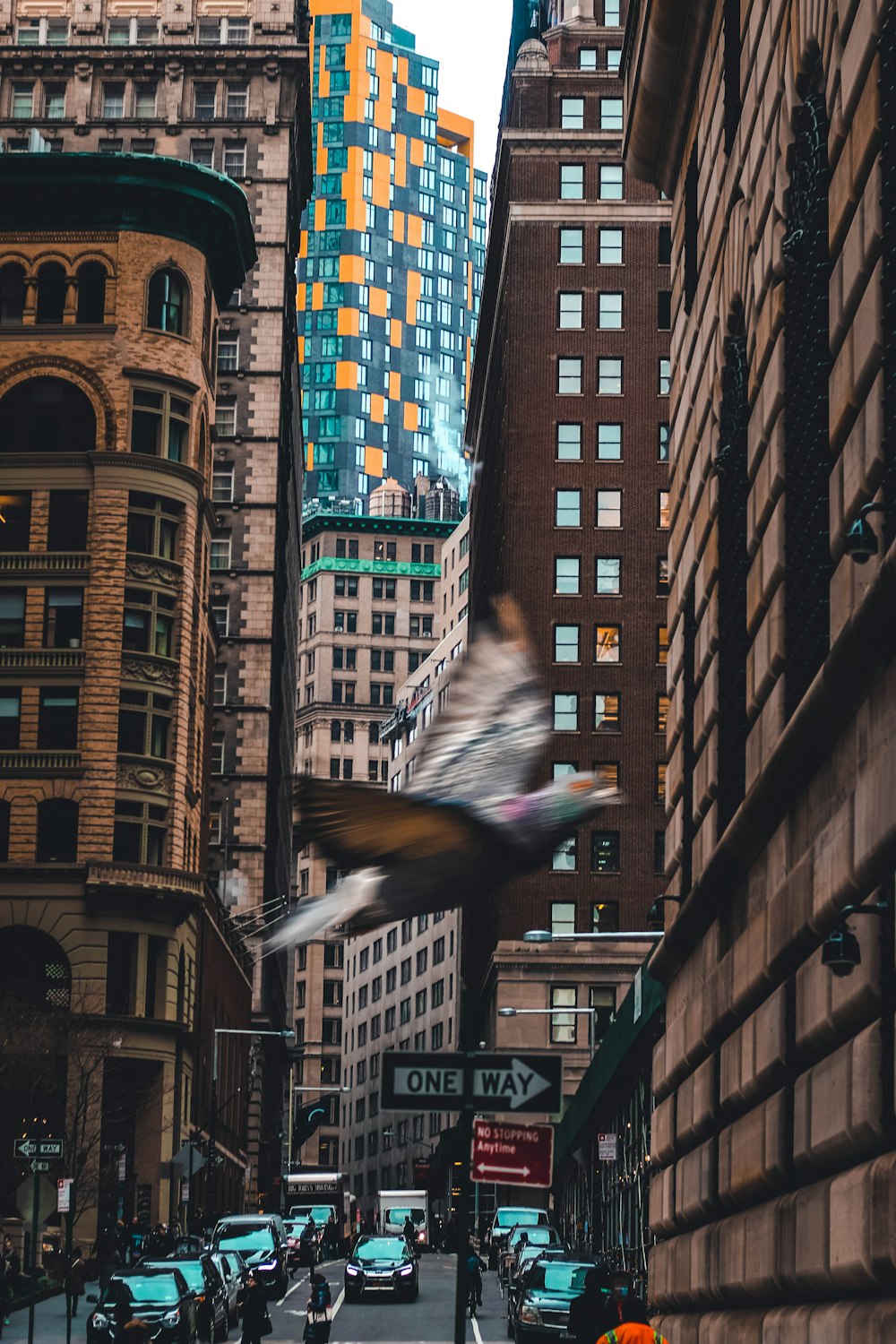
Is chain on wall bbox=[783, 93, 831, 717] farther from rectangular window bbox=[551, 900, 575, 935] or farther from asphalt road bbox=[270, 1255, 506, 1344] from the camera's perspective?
rectangular window bbox=[551, 900, 575, 935]

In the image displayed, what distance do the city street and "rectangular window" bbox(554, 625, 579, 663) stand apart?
145 feet

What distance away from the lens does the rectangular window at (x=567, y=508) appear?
337ft

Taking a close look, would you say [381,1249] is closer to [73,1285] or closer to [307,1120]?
[73,1285]

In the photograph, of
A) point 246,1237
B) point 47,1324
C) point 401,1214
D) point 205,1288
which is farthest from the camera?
point 401,1214

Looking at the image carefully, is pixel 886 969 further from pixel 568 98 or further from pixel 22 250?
pixel 568 98

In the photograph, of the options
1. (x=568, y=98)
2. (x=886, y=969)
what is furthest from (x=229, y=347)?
(x=886, y=969)

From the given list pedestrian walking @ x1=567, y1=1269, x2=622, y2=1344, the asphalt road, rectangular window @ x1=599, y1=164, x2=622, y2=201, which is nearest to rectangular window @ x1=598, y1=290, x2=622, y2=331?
rectangular window @ x1=599, y1=164, x2=622, y2=201

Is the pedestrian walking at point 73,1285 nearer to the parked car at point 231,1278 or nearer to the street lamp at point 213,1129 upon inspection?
the parked car at point 231,1278

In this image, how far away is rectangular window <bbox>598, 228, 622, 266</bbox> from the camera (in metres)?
105

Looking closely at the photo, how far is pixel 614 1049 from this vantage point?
Answer: 157ft

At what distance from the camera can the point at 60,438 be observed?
241ft

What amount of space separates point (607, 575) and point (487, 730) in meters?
92.2

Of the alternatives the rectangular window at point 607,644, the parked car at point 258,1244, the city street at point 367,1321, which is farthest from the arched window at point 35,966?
the rectangular window at point 607,644

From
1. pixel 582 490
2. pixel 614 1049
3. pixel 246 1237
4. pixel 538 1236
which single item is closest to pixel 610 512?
pixel 582 490
